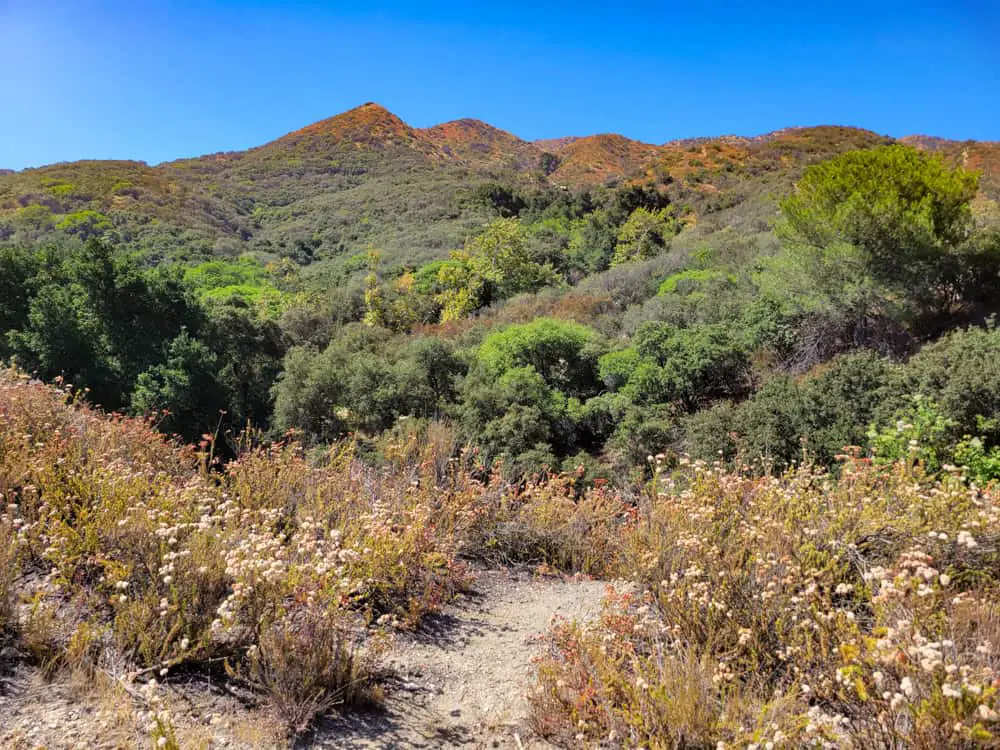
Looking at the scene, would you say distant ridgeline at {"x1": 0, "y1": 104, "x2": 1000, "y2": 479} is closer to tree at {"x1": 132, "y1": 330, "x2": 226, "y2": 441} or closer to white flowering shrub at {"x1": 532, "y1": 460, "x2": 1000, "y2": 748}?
tree at {"x1": 132, "y1": 330, "x2": 226, "y2": 441}

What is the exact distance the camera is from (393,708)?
2.51 meters

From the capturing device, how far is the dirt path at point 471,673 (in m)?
2.31

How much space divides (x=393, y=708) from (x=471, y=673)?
51 cm

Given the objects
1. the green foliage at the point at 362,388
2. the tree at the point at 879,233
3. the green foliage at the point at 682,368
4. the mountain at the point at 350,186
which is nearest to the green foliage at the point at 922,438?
the green foliage at the point at 682,368

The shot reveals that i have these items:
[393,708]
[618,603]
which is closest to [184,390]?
[393,708]

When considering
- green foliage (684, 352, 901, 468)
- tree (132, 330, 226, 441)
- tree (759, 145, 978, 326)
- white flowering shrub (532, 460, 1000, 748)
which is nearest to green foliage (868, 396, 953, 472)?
green foliage (684, 352, 901, 468)

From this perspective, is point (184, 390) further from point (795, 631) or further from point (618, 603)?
point (795, 631)

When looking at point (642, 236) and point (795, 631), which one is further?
point (642, 236)

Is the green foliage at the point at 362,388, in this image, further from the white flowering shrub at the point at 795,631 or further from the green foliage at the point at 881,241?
the white flowering shrub at the point at 795,631

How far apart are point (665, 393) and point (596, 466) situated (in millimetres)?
2368

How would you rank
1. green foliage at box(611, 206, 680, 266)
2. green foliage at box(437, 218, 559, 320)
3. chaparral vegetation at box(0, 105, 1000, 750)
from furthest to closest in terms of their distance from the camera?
green foliage at box(611, 206, 680, 266)
green foliage at box(437, 218, 559, 320)
chaparral vegetation at box(0, 105, 1000, 750)

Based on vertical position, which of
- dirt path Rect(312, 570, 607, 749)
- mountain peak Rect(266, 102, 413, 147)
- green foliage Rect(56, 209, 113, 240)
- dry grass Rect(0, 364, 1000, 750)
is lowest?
dirt path Rect(312, 570, 607, 749)

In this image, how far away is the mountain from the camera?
104 ft

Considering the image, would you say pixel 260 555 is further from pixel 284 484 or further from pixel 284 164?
pixel 284 164
